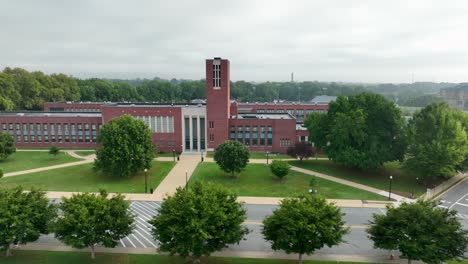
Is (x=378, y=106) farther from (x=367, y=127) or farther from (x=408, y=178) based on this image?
(x=408, y=178)

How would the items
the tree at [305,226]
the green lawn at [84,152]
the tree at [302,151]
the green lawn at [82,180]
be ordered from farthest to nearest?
the green lawn at [84,152], the tree at [302,151], the green lawn at [82,180], the tree at [305,226]

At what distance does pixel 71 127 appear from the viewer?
2901 inches

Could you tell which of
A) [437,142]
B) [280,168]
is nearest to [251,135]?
[280,168]

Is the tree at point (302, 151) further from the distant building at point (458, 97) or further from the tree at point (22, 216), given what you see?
the distant building at point (458, 97)

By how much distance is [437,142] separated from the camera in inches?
1791

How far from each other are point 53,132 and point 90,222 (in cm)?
5643

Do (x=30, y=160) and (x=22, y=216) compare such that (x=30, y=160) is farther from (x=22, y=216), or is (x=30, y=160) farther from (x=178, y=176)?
(x=22, y=216)

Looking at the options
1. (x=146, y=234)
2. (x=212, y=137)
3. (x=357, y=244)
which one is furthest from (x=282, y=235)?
(x=212, y=137)

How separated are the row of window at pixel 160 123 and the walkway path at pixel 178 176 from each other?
659 cm

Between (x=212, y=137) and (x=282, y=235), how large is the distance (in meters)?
44.9

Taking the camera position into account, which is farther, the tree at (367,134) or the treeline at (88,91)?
the treeline at (88,91)

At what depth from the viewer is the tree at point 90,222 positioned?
25.3m

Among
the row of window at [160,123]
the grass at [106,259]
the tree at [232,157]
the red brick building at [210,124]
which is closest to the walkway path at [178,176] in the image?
the red brick building at [210,124]

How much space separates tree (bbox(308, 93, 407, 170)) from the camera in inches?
1965
